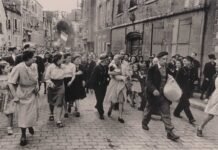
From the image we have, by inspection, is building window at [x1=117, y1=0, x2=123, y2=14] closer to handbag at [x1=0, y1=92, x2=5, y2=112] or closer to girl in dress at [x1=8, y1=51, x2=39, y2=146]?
handbag at [x1=0, y1=92, x2=5, y2=112]

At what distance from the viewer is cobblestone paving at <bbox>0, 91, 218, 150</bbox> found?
496 centimetres

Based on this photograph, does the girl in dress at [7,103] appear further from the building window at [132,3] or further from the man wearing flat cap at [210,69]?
the building window at [132,3]

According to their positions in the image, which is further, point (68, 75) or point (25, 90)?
point (68, 75)

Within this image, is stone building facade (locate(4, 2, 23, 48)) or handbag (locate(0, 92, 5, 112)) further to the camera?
stone building facade (locate(4, 2, 23, 48))

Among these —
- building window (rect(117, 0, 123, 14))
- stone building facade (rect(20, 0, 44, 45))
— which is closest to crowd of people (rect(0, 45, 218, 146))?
building window (rect(117, 0, 123, 14))

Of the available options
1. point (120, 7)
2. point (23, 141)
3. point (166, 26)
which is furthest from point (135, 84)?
point (120, 7)

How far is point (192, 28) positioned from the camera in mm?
10453

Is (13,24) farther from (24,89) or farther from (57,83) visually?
(24,89)

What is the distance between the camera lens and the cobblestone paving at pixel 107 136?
195 inches

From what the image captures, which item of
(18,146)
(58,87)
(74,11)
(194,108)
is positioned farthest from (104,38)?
(74,11)

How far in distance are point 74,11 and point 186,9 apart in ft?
248

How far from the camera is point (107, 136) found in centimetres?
555

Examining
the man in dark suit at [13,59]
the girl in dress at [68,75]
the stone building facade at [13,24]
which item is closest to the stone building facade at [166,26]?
the girl in dress at [68,75]

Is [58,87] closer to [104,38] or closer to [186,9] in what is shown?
[186,9]
